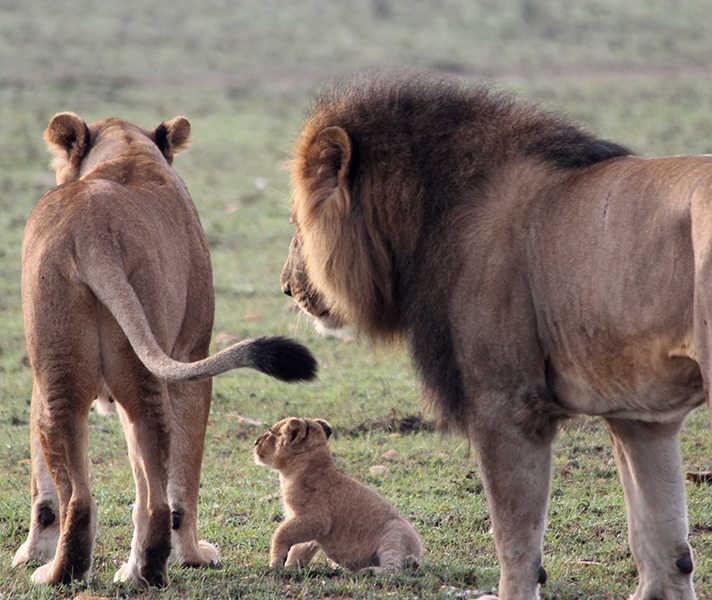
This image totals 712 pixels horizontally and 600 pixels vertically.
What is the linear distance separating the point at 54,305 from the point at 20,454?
262cm

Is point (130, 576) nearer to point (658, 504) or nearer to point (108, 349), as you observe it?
point (108, 349)

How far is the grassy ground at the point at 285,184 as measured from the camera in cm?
401

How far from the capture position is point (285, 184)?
13.6 metres

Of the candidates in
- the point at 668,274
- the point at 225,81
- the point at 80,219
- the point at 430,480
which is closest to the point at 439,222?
the point at 668,274

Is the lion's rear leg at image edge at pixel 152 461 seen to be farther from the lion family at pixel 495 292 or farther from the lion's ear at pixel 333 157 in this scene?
the lion's ear at pixel 333 157

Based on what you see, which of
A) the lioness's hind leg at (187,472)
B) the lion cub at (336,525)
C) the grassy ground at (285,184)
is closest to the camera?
the lion cub at (336,525)

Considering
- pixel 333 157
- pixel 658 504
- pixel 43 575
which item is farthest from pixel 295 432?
pixel 658 504

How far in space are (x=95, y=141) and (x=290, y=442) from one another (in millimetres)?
1662

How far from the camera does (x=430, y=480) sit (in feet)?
16.4

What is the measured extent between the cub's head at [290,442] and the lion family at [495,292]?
0.65 m

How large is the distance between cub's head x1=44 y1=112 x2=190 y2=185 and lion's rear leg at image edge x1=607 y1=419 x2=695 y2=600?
2.44 m

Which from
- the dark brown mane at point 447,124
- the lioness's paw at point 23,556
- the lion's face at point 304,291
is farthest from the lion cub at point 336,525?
the dark brown mane at point 447,124

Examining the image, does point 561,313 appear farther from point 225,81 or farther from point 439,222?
point 225,81

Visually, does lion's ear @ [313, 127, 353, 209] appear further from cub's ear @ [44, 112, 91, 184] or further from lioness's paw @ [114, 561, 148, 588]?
lioness's paw @ [114, 561, 148, 588]
